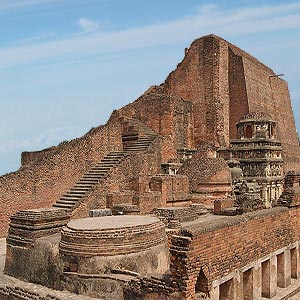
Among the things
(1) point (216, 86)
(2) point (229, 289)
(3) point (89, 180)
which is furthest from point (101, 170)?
(2) point (229, 289)

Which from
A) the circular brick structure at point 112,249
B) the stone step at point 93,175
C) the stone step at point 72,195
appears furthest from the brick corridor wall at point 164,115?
the circular brick structure at point 112,249

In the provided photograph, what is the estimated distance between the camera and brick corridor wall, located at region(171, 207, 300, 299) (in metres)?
7.37

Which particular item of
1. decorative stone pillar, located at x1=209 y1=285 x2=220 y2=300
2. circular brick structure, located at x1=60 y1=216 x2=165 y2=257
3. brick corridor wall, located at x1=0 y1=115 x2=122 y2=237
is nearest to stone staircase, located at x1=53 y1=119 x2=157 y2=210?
brick corridor wall, located at x1=0 y1=115 x2=122 y2=237

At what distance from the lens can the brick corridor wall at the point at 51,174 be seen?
1645 centimetres

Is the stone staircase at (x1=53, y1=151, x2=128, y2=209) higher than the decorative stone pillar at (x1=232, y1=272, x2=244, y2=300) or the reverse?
higher

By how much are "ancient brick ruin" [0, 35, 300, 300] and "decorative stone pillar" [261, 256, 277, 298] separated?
31mm

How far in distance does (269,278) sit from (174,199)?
722cm

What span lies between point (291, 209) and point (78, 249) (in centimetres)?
547

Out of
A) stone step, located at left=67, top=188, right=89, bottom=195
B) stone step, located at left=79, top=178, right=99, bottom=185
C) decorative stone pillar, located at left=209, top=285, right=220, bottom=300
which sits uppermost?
stone step, located at left=79, top=178, right=99, bottom=185

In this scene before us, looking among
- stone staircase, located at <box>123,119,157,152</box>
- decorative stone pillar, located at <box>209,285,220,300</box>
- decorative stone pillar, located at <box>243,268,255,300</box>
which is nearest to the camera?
decorative stone pillar, located at <box>209,285,220,300</box>

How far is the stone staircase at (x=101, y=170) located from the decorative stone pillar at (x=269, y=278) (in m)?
7.57

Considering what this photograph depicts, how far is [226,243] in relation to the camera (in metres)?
8.46

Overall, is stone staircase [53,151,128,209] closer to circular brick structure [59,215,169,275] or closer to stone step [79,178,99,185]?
stone step [79,178,99,185]

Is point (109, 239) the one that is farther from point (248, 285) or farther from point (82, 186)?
point (82, 186)
